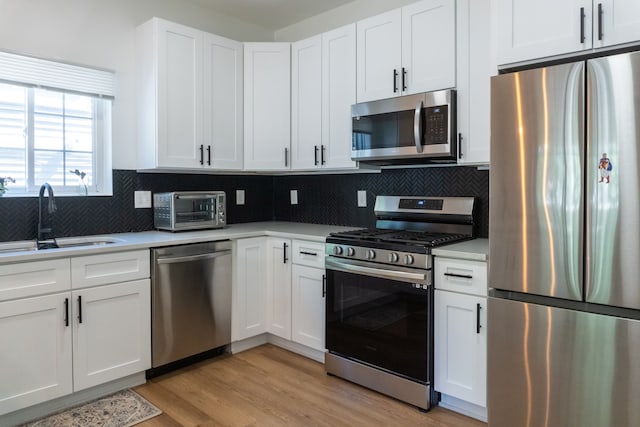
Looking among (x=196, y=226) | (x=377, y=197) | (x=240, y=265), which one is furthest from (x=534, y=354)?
(x=196, y=226)

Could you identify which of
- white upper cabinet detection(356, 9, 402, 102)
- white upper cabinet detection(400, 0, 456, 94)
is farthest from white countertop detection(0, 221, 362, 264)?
white upper cabinet detection(400, 0, 456, 94)

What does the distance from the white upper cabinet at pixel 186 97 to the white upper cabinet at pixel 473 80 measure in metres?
1.74

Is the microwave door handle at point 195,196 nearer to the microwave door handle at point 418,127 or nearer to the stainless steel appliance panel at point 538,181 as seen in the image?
the microwave door handle at point 418,127

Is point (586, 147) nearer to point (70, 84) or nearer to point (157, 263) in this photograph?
point (157, 263)

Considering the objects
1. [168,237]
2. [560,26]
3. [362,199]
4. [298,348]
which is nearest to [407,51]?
[560,26]

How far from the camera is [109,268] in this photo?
2.59m

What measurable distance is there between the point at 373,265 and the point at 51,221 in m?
2.09

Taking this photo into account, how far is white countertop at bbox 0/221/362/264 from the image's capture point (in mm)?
2309

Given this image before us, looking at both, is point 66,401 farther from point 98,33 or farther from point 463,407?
point 98,33

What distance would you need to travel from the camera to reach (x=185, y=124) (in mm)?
3199

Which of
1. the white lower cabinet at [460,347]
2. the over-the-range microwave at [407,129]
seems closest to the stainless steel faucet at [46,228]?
the over-the-range microwave at [407,129]

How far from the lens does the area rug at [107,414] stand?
2319mm

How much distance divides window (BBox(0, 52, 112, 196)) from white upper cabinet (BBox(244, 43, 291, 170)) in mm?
1035

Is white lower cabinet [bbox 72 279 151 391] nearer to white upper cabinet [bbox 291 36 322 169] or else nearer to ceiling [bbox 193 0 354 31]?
white upper cabinet [bbox 291 36 322 169]
